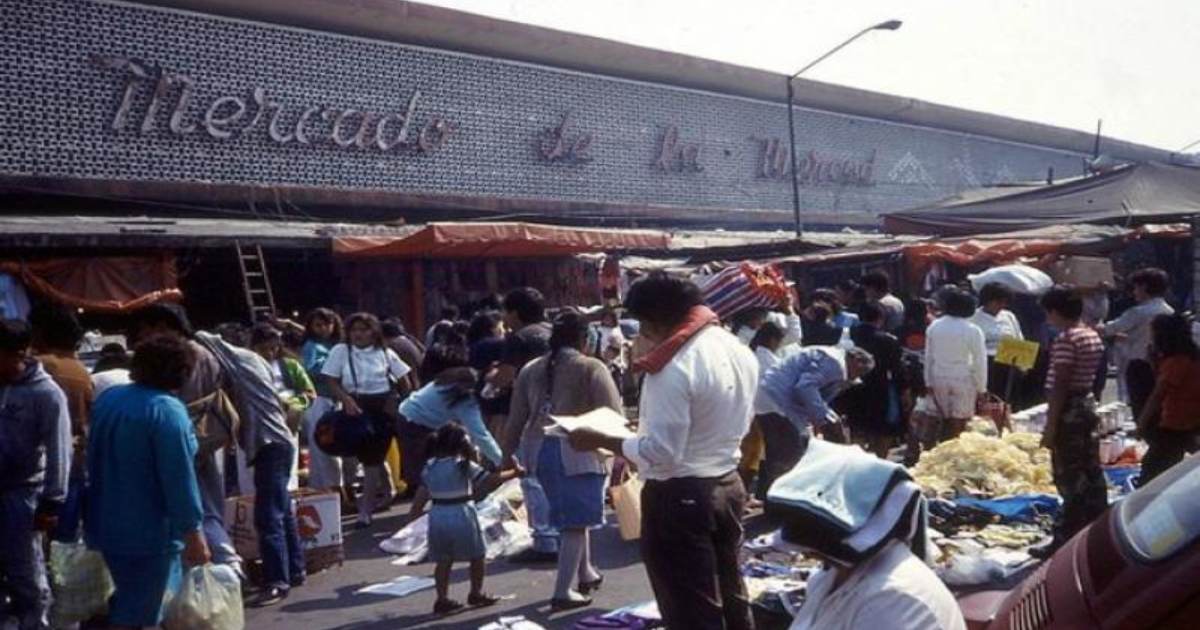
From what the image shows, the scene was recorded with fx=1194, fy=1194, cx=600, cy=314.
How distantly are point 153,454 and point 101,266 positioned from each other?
29.5 ft

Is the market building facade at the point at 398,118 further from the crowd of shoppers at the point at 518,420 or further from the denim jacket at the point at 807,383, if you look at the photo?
the denim jacket at the point at 807,383

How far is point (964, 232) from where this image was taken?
19.7 m

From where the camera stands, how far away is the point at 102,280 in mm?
13336

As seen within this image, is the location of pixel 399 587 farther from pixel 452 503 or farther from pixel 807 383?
pixel 807 383

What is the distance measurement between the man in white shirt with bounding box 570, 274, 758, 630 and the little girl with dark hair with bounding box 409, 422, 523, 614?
233 cm

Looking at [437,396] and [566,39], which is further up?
[566,39]

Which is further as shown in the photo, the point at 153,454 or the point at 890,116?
the point at 890,116

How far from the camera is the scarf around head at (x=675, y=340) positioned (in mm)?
4781

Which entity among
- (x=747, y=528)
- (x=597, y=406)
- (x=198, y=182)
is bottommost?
(x=747, y=528)

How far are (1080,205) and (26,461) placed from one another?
17157 millimetres

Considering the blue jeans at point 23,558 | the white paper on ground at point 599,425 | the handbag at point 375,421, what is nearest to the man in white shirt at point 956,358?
the handbag at point 375,421

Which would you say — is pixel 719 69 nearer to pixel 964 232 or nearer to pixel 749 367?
pixel 964 232

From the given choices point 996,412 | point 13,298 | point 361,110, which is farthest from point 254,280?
point 996,412

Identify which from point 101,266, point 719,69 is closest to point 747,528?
point 101,266
